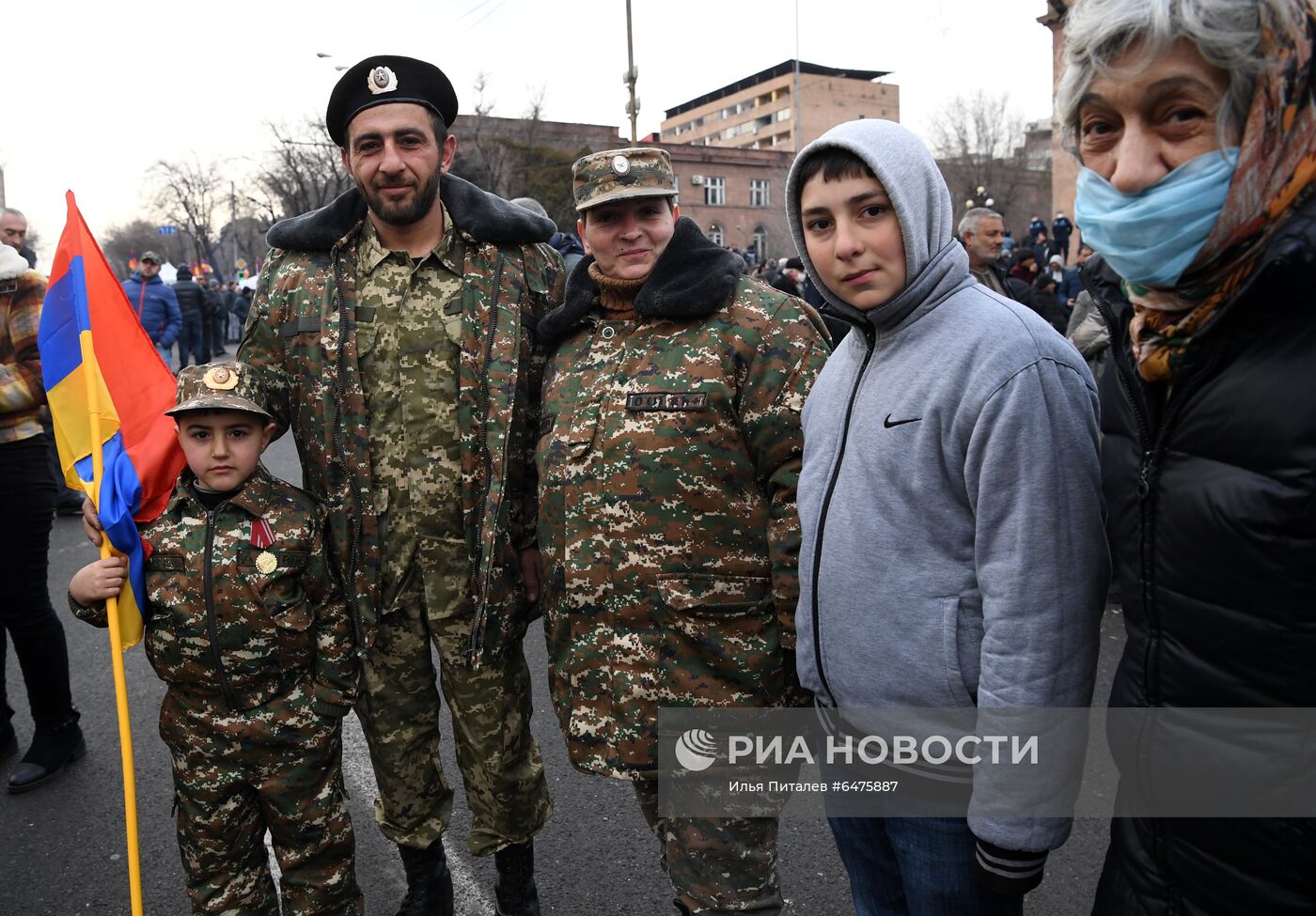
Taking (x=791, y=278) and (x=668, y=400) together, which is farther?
(x=791, y=278)

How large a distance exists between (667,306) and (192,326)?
16.8 metres

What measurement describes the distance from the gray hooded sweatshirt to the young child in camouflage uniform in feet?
4.89

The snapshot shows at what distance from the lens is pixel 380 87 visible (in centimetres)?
269

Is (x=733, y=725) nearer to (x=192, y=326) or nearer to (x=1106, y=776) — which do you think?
(x=1106, y=776)

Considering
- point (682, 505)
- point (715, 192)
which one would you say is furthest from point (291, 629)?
point (715, 192)

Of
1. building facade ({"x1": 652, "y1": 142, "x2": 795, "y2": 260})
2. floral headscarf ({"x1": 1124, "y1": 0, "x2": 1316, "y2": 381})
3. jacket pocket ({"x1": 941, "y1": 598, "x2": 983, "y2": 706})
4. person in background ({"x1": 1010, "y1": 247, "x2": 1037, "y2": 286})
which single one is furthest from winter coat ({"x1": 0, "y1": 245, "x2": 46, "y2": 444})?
building facade ({"x1": 652, "y1": 142, "x2": 795, "y2": 260})

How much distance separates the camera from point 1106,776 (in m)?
3.54

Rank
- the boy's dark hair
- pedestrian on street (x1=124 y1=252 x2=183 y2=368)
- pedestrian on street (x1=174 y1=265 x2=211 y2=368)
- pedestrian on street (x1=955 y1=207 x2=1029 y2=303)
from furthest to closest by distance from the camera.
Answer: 1. pedestrian on street (x1=174 y1=265 x2=211 y2=368)
2. pedestrian on street (x1=124 y1=252 x2=183 y2=368)
3. pedestrian on street (x1=955 y1=207 x2=1029 y2=303)
4. the boy's dark hair

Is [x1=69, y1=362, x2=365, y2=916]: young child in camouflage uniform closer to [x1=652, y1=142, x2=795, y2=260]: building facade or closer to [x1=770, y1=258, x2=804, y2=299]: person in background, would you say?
[x1=770, y1=258, x2=804, y2=299]: person in background

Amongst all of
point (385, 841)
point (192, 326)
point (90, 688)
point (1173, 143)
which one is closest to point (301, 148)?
point (192, 326)

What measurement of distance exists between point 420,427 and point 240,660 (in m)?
0.82

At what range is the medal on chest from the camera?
255cm
